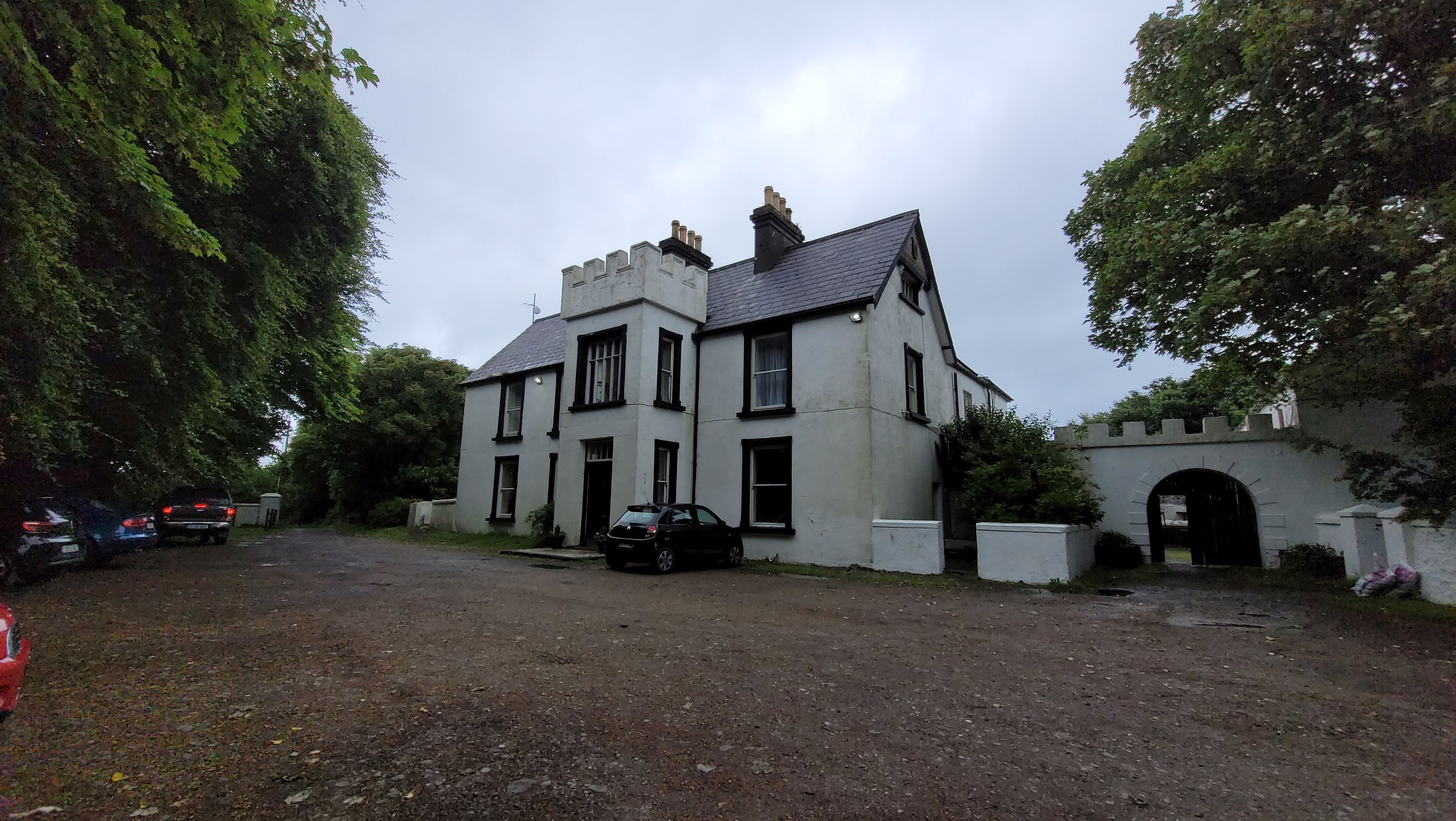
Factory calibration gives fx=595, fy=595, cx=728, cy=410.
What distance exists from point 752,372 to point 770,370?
1.59 feet

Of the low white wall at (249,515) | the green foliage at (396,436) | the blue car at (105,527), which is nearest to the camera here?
the blue car at (105,527)

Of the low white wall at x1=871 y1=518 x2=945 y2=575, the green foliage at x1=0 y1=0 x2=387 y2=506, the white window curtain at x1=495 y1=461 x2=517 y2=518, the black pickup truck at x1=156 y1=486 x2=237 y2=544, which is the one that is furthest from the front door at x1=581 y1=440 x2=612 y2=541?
the black pickup truck at x1=156 y1=486 x2=237 y2=544

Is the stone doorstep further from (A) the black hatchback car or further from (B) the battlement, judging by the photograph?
(B) the battlement

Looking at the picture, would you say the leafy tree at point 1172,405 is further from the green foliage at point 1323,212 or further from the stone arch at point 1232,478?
the green foliage at point 1323,212

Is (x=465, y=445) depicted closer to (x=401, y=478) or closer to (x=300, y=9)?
(x=401, y=478)

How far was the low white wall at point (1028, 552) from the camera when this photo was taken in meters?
11.7

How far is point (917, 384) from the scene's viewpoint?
17125 millimetres

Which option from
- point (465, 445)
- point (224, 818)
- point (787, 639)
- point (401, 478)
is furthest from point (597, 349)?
point (401, 478)

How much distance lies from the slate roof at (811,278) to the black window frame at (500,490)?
3726 mm

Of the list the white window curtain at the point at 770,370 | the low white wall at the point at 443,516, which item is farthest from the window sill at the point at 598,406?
the low white wall at the point at 443,516

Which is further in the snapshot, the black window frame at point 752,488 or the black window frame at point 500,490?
the black window frame at point 500,490

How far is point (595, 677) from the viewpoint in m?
A: 5.19

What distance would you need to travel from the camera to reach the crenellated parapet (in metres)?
15.8

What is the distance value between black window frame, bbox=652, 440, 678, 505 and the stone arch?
11.4 m
